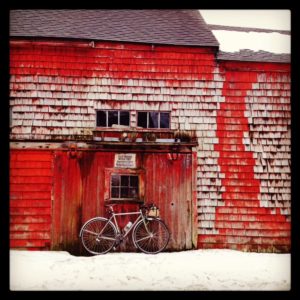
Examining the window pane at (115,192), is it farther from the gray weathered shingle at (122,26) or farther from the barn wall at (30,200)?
the gray weathered shingle at (122,26)

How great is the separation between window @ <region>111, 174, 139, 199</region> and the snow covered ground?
1.21m

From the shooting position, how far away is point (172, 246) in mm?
8070

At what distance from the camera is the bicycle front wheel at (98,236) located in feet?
25.8

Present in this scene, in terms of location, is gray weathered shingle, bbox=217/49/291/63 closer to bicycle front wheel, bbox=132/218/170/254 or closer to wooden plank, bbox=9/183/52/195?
bicycle front wheel, bbox=132/218/170/254

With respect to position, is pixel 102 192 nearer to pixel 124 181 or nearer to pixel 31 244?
pixel 124 181

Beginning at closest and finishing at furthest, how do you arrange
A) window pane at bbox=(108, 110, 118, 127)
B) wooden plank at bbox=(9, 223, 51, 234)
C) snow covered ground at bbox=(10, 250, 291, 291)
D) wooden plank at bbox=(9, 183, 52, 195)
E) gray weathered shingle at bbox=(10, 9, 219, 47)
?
snow covered ground at bbox=(10, 250, 291, 291)
wooden plank at bbox=(9, 183, 52, 195)
wooden plank at bbox=(9, 223, 51, 234)
gray weathered shingle at bbox=(10, 9, 219, 47)
window pane at bbox=(108, 110, 118, 127)

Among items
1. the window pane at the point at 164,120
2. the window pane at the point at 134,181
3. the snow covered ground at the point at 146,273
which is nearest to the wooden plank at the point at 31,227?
the snow covered ground at the point at 146,273

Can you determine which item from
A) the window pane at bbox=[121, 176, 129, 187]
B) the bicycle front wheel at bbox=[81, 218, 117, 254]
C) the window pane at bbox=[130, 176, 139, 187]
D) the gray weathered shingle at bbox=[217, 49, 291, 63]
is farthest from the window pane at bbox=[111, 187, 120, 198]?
the gray weathered shingle at bbox=[217, 49, 291, 63]

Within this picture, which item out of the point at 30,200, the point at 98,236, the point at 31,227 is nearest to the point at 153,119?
the point at 98,236

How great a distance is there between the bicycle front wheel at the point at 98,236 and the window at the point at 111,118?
6.13ft

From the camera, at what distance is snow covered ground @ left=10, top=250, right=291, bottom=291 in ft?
23.2

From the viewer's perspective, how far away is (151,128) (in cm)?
826
